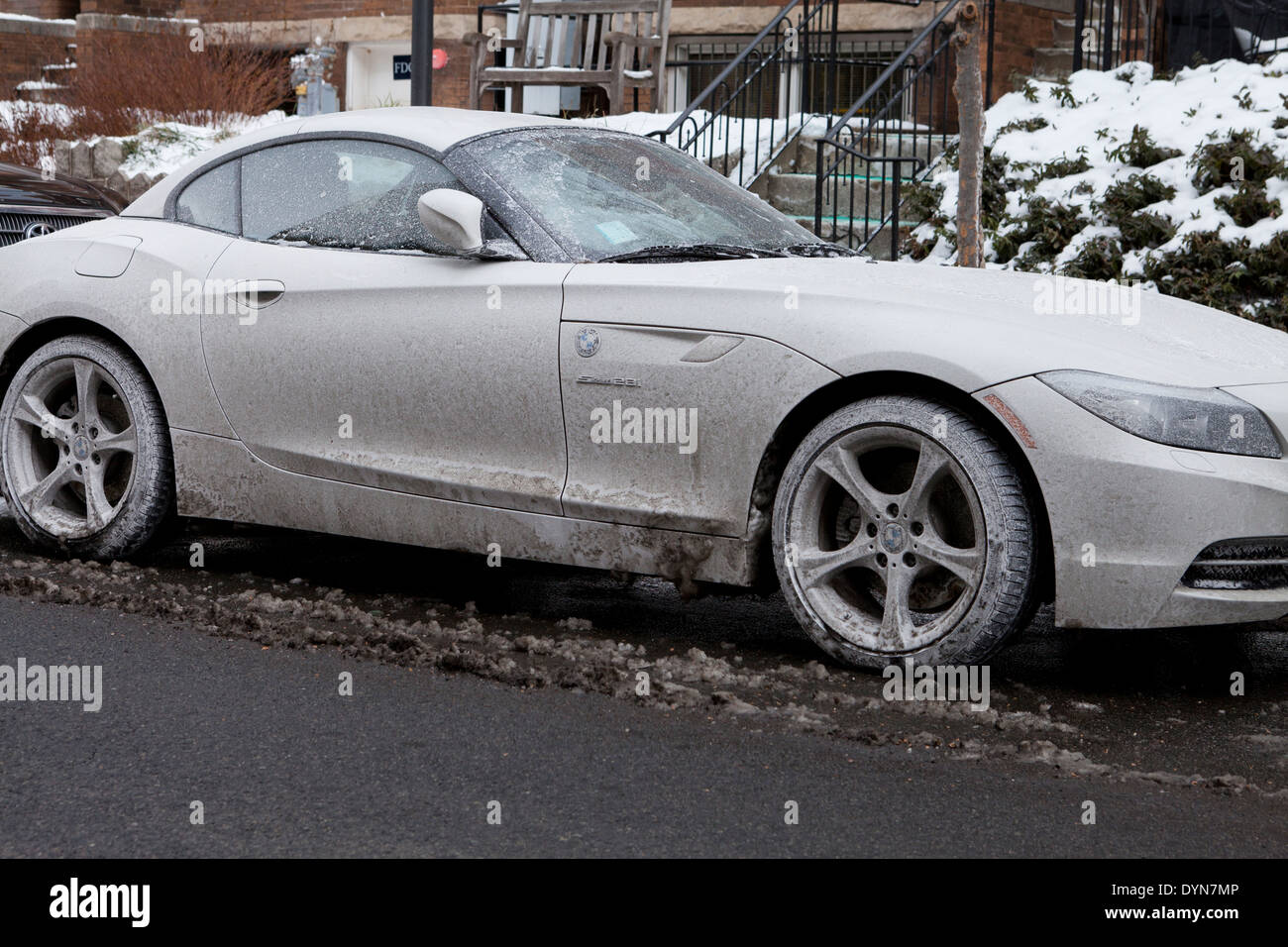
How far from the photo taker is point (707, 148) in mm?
12906

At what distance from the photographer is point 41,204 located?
9.33 m

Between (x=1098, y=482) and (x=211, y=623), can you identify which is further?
(x=211, y=623)

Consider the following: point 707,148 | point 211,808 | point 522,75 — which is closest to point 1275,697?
point 211,808

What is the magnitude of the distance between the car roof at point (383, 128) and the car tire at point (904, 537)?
180cm

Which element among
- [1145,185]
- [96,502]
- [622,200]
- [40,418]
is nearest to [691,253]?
[622,200]

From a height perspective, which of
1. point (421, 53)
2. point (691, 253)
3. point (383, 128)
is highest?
point (421, 53)

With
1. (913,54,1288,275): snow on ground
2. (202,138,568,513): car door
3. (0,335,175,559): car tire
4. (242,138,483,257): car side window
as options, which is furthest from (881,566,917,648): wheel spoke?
(913,54,1288,275): snow on ground

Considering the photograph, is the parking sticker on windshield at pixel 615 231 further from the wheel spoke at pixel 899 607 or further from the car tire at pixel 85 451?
the car tire at pixel 85 451

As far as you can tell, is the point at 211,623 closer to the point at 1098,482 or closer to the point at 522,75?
the point at 1098,482

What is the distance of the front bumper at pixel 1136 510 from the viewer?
13.3 feet

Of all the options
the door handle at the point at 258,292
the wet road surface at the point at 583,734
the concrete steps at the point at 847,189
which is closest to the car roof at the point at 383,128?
the door handle at the point at 258,292

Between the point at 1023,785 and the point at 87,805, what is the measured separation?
203cm

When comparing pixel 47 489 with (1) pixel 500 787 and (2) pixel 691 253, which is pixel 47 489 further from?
(1) pixel 500 787

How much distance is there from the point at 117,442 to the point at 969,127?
14.9 feet
